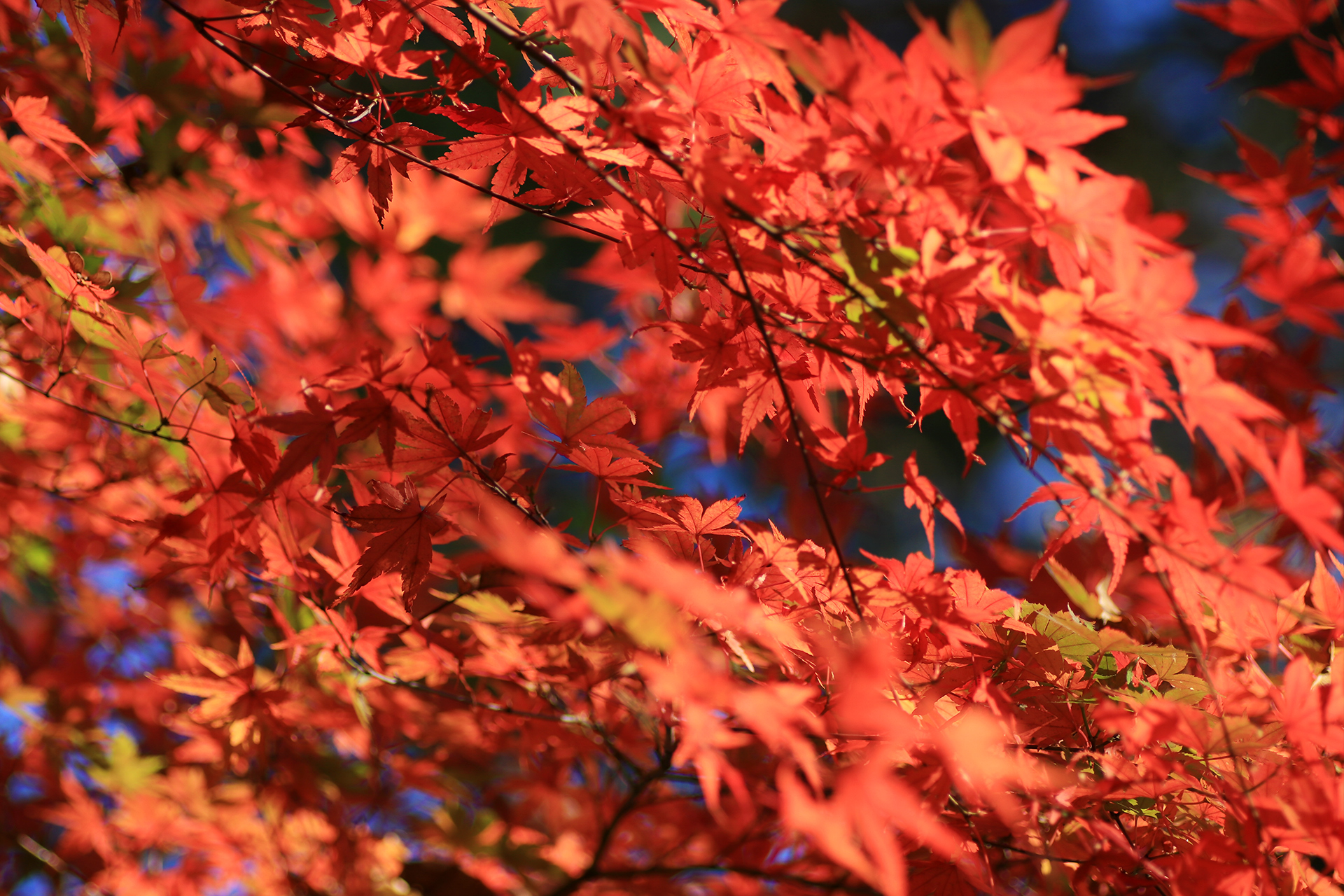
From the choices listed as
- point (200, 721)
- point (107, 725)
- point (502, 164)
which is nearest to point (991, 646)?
point (502, 164)

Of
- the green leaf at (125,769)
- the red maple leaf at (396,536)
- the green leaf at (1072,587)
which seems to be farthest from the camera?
the green leaf at (125,769)

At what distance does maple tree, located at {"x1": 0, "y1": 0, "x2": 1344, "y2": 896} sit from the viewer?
0.58 metres

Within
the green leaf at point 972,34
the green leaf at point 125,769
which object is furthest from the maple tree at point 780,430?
the green leaf at point 125,769

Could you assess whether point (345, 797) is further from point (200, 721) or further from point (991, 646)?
point (991, 646)

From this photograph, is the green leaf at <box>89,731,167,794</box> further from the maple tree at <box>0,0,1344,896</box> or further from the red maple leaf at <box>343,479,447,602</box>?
the red maple leaf at <box>343,479,447,602</box>

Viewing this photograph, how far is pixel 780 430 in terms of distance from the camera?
879mm

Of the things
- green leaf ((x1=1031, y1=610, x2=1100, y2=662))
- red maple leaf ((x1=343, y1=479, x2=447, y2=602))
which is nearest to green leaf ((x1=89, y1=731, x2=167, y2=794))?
red maple leaf ((x1=343, y1=479, x2=447, y2=602))

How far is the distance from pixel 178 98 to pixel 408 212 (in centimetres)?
128

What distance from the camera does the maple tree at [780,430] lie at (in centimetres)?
58

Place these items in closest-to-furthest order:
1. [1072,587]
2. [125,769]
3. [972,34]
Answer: [972,34]
[1072,587]
[125,769]

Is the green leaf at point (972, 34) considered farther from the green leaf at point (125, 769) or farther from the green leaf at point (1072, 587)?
the green leaf at point (125, 769)

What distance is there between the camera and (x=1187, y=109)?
3.92 m

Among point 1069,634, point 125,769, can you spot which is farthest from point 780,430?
point 125,769

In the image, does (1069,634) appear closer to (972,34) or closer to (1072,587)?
(1072,587)
